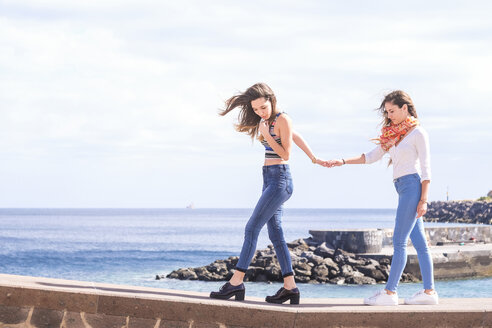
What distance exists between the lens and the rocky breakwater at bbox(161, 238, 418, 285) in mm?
25719

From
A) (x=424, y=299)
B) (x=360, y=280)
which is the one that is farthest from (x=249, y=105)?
(x=360, y=280)

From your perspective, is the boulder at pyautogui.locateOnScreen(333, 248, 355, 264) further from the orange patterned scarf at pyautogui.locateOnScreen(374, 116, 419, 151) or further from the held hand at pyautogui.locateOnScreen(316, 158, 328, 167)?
the orange patterned scarf at pyautogui.locateOnScreen(374, 116, 419, 151)

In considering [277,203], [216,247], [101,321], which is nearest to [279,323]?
[277,203]

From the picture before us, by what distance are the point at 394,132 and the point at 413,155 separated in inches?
11.2

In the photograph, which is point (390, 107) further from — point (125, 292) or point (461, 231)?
point (461, 231)

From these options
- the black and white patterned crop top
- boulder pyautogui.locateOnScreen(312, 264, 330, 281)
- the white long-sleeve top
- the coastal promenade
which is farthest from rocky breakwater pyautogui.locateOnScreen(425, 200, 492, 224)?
the black and white patterned crop top

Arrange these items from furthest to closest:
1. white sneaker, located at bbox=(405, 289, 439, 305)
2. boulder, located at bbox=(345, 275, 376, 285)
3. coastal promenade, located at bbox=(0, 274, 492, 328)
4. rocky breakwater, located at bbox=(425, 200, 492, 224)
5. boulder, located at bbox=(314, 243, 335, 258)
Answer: rocky breakwater, located at bbox=(425, 200, 492, 224), boulder, located at bbox=(314, 243, 335, 258), boulder, located at bbox=(345, 275, 376, 285), white sneaker, located at bbox=(405, 289, 439, 305), coastal promenade, located at bbox=(0, 274, 492, 328)

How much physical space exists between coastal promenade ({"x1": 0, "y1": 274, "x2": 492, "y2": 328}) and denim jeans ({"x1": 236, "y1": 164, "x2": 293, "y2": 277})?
486mm

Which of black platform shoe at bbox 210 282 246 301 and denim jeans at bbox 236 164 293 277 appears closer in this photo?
denim jeans at bbox 236 164 293 277

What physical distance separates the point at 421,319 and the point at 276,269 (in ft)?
69.6

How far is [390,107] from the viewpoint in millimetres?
6152

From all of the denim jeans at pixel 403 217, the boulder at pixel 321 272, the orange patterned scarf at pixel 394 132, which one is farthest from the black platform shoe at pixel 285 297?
the boulder at pixel 321 272

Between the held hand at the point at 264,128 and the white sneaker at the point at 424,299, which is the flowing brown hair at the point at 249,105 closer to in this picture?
the held hand at the point at 264,128

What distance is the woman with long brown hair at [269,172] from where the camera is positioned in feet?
19.0
